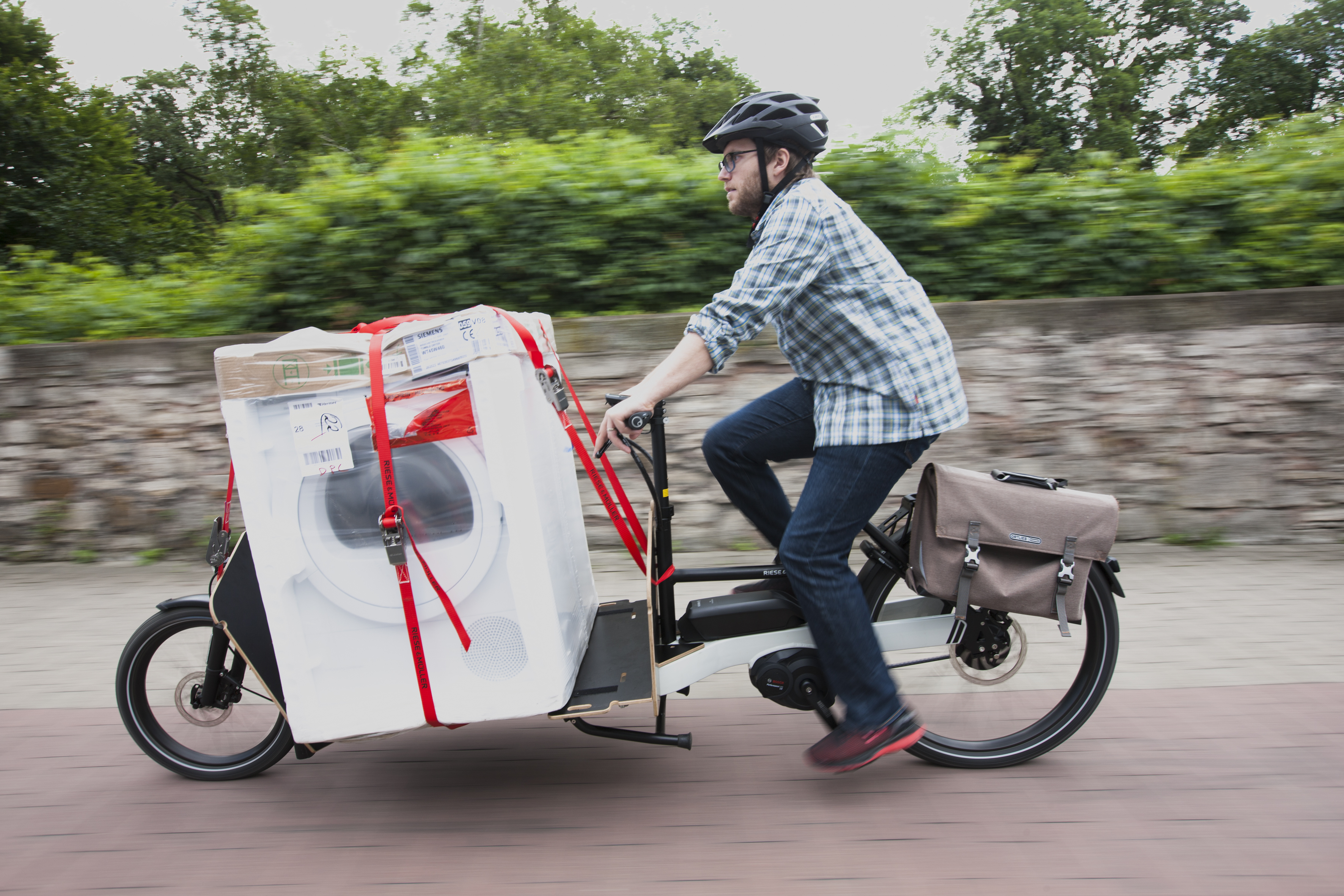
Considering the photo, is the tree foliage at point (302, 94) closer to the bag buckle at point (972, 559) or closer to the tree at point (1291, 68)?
the tree at point (1291, 68)

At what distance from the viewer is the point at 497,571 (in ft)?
8.38

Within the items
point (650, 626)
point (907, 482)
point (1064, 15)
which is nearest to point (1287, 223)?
point (907, 482)

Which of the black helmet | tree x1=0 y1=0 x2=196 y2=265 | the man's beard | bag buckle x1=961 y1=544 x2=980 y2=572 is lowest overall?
bag buckle x1=961 y1=544 x2=980 y2=572

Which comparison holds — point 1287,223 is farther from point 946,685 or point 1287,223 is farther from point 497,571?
point 497,571

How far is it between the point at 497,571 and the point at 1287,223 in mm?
4989

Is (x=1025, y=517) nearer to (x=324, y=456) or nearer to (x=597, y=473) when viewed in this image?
(x=597, y=473)

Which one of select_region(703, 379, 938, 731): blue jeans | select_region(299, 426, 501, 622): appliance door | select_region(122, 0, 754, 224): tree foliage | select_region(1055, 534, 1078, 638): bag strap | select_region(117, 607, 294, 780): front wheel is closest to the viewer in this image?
select_region(299, 426, 501, 622): appliance door

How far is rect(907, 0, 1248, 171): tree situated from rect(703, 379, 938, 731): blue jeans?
33.2 meters

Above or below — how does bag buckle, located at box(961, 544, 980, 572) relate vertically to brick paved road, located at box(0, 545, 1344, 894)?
above

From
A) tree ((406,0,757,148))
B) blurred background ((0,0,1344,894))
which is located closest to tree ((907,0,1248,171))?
tree ((406,0,757,148))

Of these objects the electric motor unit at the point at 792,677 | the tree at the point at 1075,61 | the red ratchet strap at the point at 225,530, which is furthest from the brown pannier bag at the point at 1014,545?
the tree at the point at 1075,61

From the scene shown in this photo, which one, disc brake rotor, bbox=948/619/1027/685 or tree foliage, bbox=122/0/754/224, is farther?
tree foliage, bbox=122/0/754/224

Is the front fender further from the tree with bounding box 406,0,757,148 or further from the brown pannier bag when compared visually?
the tree with bounding box 406,0,757,148

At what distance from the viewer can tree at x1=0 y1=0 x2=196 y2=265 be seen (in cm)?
1733
